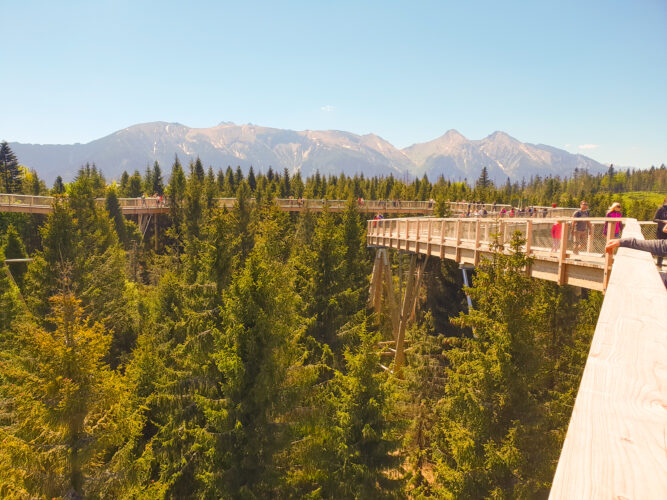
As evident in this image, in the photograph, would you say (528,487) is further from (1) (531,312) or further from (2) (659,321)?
(2) (659,321)

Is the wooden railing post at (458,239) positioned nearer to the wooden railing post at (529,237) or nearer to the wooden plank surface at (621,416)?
the wooden railing post at (529,237)

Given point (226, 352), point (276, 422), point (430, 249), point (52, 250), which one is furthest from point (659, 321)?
point (52, 250)

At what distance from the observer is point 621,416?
3.72 feet

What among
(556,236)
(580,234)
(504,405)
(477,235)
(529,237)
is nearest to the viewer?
(580,234)

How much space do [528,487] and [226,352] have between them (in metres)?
9.32

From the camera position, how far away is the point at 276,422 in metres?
12.4

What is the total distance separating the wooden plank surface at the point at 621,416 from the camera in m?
0.90

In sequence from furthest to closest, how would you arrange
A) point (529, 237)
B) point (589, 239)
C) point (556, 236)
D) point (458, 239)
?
point (458, 239)
point (529, 237)
point (556, 236)
point (589, 239)

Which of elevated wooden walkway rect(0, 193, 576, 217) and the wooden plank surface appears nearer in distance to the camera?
the wooden plank surface

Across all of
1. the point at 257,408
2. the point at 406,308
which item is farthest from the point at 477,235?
the point at 257,408

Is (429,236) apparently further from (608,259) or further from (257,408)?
(257,408)

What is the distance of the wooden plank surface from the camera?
898 millimetres

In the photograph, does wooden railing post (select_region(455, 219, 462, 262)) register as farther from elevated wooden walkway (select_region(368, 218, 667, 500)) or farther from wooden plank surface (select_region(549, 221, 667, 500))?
wooden plank surface (select_region(549, 221, 667, 500))

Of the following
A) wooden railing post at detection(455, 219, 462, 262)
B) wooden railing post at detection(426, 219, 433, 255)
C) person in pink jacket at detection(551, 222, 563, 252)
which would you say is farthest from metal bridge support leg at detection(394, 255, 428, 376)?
person in pink jacket at detection(551, 222, 563, 252)
